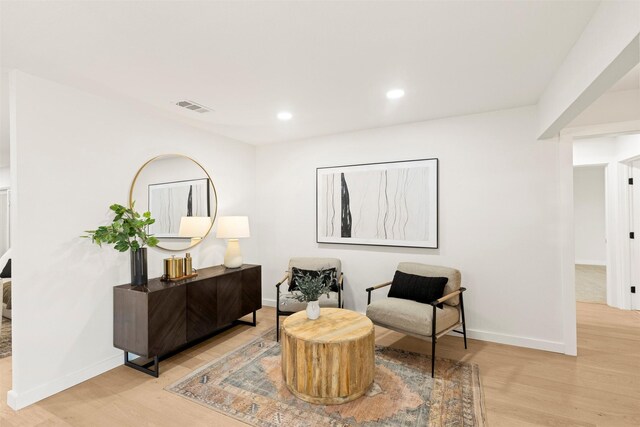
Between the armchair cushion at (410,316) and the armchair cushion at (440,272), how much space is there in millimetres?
138

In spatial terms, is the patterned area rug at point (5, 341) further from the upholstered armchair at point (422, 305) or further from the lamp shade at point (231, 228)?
the upholstered armchair at point (422, 305)

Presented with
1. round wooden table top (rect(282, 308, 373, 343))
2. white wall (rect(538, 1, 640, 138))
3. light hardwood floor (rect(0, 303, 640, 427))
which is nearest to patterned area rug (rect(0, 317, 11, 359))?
light hardwood floor (rect(0, 303, 640, 427))

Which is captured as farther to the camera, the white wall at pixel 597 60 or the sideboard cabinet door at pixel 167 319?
the sideboard cabinet door at pixel 167 319

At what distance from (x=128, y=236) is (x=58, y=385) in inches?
49.5

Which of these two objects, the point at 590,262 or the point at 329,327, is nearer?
the point at 329,327

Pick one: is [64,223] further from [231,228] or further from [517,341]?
[517,341]

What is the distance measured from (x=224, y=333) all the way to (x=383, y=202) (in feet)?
8.05

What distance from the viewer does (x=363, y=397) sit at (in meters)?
2.31

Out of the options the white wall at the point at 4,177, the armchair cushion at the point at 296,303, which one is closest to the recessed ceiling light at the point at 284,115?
the armchair cushion at the point at 296,303

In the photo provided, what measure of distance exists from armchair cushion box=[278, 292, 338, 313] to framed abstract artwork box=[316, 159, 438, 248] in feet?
3.01

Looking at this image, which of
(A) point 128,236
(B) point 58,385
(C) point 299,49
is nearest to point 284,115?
(C) point 299,49

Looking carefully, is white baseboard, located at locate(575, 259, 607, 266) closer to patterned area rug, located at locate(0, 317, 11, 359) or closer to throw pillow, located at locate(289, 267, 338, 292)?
throw pillow, located at locate(289, 267, 338, 292)

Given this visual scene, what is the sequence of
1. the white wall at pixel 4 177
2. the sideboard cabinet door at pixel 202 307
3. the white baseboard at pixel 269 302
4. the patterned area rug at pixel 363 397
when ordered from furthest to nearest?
the white wall at pixel 4 177, the white baseboard at pixel 269 302, the sideboard cabinet door at pixel 202 307, the patterned area rug at pixel 363 397

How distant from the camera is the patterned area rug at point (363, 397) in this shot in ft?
6.82
